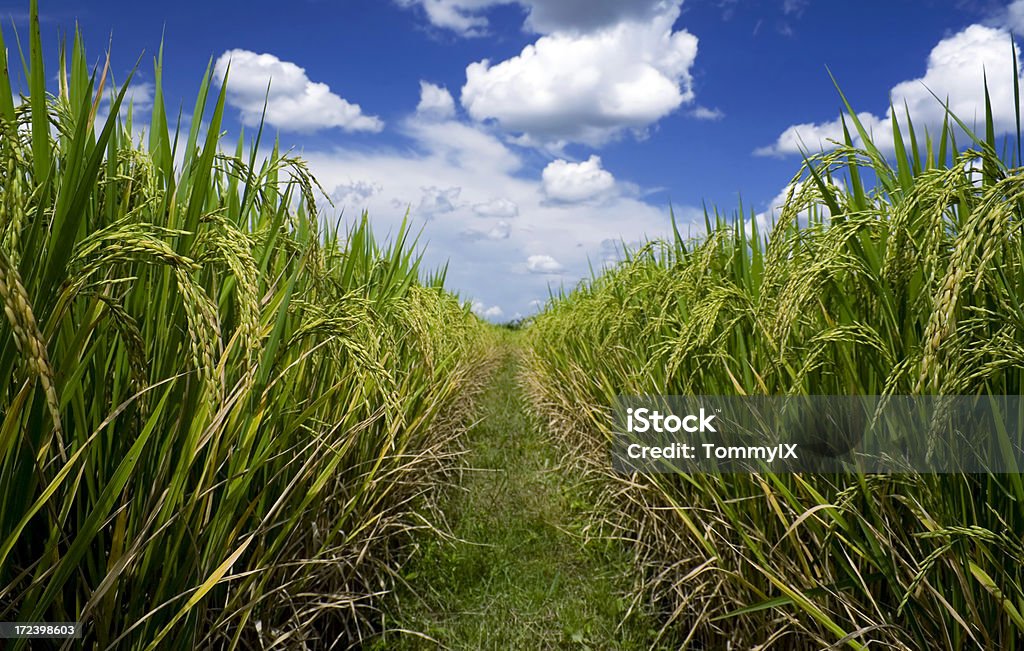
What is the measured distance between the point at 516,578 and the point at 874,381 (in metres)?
1.84

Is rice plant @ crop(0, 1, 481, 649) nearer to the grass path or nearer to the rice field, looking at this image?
the rice field

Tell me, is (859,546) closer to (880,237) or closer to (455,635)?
(880,237)

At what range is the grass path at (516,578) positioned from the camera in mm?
2400

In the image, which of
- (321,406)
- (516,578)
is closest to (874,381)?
(321,406)

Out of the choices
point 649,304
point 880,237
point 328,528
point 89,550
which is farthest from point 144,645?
point 649,304

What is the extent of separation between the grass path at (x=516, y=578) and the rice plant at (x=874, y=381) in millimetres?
319

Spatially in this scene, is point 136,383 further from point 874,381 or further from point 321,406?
point 874,381

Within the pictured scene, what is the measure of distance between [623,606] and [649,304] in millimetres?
1509

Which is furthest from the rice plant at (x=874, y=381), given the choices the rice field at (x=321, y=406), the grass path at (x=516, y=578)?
the grass path at (x=516, y=578)

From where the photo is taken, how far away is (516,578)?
9.45 ft

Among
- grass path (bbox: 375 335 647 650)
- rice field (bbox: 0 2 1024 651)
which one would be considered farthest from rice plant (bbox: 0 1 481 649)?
grass path (bbox: 375 335 647 650)

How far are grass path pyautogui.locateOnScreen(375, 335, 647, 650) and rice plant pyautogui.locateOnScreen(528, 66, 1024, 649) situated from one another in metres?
0.32

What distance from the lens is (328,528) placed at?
2082 mm

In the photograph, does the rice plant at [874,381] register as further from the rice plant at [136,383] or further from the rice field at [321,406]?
the rice plant at [136,383]
